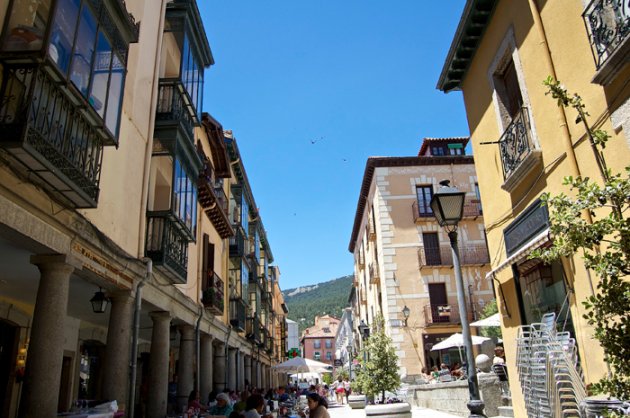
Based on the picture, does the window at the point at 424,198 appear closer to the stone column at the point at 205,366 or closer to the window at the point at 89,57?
the stone column at the point at 205,366

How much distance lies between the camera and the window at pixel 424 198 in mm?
30031

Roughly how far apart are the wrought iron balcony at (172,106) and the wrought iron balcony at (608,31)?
8.66 meters

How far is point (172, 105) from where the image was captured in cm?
1179

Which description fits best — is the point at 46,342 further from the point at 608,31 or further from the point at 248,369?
the point at 248,369

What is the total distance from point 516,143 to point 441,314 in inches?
830

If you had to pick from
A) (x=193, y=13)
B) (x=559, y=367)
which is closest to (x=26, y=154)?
(x=559, y=367)

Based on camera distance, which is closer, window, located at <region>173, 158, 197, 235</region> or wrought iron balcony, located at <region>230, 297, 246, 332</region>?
window, located at <region>173, 158, 197, 235</region>

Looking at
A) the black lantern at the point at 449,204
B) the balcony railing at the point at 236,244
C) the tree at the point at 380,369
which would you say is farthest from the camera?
the balcony railing at the point at 236,244

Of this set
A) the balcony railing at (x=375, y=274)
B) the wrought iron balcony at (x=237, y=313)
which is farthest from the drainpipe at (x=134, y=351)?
the balcony railing at (x=375, y=274)

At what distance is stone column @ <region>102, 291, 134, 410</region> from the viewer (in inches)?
328

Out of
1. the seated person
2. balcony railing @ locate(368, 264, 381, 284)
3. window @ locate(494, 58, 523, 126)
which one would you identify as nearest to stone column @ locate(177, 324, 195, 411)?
the seated person

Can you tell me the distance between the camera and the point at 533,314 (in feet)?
26.3

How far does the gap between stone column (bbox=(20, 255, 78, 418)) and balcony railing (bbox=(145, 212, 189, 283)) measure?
11.1 ft

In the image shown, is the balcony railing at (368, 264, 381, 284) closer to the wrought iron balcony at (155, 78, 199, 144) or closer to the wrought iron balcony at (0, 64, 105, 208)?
the wrought iron balcony at (155, 78, 199, 144)
